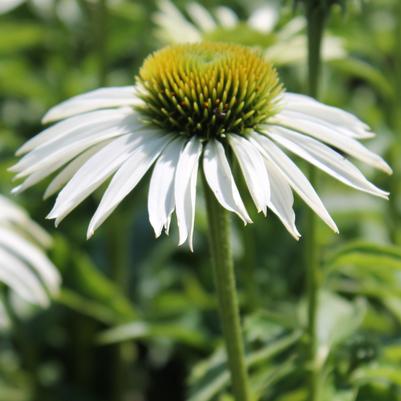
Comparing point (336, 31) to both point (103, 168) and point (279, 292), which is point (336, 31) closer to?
point (279, 292)

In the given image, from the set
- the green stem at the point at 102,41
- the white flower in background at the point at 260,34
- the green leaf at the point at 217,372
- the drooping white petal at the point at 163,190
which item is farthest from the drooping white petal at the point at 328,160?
the green stem at the point at 102,41

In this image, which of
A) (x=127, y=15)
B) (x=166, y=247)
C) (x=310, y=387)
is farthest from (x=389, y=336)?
(x=127, y=15)

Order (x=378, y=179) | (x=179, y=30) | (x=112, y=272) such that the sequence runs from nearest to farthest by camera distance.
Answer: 1. (x=179, y=30)
2. (x=112, y=272)
3. (x=378, y=179)

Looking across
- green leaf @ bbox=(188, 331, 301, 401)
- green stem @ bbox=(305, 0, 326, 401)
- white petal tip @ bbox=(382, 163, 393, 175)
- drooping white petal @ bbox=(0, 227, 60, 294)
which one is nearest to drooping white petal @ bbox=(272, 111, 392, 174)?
white petal tip @ bbox=(382, 163, 393, 175)

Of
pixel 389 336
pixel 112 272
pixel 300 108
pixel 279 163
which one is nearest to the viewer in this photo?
pixel 279 163

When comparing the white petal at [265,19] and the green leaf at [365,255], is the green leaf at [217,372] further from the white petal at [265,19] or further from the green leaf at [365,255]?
the white petal at [265,19]

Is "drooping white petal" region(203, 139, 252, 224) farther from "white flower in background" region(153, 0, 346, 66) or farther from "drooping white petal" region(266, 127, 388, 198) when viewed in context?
"white flower in background" region(153, 0, 346, 66)
